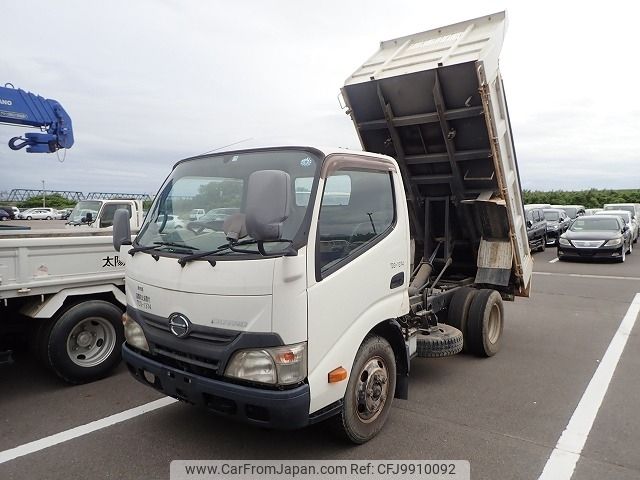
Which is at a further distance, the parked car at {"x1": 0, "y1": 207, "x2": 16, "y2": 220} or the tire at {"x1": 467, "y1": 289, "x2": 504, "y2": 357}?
the parked car at {"x1": 0, "y1": 207, "x2": 16, "y2": 220}

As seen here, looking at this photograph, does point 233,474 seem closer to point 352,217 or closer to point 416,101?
point 352,217

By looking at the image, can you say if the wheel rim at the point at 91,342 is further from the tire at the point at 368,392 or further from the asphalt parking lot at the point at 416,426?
the tire at the point at 368,392

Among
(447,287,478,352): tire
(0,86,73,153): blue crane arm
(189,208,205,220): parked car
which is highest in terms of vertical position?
(0,86,73,153): blue crane arm

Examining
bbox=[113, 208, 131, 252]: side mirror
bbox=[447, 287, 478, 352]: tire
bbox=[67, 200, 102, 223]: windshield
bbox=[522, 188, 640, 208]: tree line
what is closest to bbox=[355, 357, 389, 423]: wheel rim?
bbox=[447, 287, 478, 352]: tire

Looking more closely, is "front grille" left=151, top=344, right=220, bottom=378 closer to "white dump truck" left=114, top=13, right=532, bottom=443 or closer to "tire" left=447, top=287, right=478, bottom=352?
"white dump truck" left=114, top=13, right=532, bottom=443

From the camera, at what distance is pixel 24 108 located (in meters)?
8.76

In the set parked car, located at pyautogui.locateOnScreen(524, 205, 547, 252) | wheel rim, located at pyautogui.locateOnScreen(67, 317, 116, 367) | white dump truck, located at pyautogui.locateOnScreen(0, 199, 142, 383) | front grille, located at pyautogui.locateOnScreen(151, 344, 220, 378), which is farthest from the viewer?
parked car, located at pyautogui.locateOnScreen(524, 205, 547, 252)

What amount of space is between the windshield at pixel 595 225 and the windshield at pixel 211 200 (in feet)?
51.8

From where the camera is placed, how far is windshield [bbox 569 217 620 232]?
53.1 ft

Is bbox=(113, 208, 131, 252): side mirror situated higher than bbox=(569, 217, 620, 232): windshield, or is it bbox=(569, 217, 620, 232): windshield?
bbox=(113, 208, 131, 252): side mirror

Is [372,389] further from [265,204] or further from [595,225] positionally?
[595,225]

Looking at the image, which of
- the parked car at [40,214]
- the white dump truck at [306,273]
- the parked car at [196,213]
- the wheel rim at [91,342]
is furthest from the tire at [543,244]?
the parked car at [40,214]

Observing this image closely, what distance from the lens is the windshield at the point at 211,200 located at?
10.5ft

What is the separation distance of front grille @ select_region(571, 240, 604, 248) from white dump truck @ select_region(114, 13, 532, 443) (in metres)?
11.6
